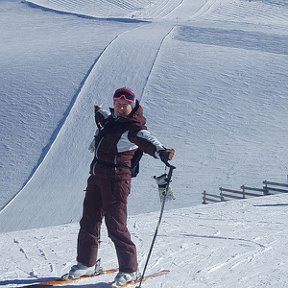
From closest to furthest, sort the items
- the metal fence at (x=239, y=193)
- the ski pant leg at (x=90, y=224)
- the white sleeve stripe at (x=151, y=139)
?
the white sleeve stripe at (x=151, y=139), the ski pant leg at (x=90, y=224), the metal fence at (x=239, y=193)

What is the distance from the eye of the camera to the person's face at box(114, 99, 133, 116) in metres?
5.95

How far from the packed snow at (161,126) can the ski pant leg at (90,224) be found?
0.21m

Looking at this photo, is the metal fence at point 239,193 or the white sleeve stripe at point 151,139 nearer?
the white sleeve stripe at point 151,139

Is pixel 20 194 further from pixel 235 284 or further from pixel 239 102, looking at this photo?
pixel 235 284

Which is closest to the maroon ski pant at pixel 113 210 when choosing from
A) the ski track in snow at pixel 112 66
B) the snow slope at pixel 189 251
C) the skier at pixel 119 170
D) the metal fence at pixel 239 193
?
the skier at pixel 119 170

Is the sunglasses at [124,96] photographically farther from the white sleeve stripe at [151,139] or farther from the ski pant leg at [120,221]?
the ski pant leg at [120,221]

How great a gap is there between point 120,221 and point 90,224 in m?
0.30

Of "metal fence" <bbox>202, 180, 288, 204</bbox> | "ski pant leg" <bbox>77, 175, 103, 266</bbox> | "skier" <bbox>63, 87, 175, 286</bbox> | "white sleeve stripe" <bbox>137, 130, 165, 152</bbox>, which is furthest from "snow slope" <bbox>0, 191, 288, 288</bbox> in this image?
"metal fence" <bbox>202, 180, 288, 204</bbox>

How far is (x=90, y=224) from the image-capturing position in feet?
20.1

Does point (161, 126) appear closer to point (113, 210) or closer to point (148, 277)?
point (148, 277)

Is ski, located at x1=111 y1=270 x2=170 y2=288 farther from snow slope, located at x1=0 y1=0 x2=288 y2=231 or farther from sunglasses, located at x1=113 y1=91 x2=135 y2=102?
snow slope, located at x1=0 y1=0 x2=288 y2=231

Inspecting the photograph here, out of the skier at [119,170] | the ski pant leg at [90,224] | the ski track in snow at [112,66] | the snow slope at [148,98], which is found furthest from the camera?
the ski track in snow at [112,66]

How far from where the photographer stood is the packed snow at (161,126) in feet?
24.2

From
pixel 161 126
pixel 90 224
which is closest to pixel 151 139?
pixel 90 224
